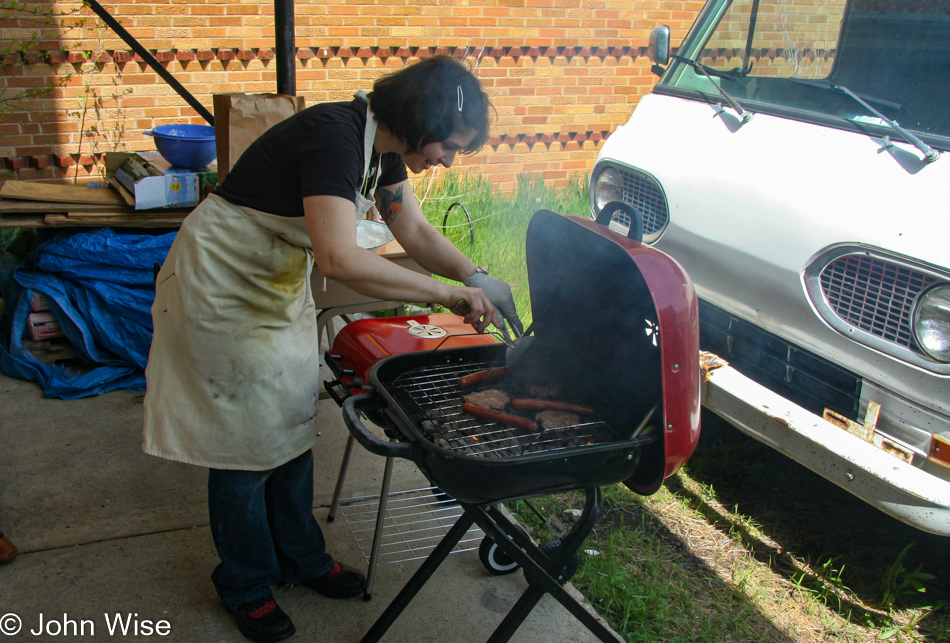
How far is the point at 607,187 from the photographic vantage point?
11.4ft

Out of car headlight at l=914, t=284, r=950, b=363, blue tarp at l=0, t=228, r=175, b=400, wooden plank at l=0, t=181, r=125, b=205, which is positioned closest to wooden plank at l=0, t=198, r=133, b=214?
wooden plank at l=0, t=181, r=125, b=205

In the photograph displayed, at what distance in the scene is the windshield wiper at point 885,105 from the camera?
2449 mm

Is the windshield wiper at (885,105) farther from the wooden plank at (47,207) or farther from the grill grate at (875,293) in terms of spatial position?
the wooden plank at (47,207)

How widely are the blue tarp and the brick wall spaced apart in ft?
6.34

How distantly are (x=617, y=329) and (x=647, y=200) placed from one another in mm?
1498

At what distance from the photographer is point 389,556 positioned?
2754 millimetres

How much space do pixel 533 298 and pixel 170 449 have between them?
Result: 46.3 inches

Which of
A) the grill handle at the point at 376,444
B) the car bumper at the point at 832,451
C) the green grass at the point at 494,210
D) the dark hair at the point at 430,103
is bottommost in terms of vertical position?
the green grass at the point at 494,210

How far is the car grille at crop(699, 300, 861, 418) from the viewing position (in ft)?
8.37

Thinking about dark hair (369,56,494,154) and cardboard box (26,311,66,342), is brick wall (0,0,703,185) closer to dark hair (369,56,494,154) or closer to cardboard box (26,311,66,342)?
cardboard box (26,311,66,342)

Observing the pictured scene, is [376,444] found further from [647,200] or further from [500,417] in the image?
[647,200]

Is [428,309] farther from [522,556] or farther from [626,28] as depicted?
[626,28]

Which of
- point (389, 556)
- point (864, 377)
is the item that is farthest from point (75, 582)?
point (864, 377)

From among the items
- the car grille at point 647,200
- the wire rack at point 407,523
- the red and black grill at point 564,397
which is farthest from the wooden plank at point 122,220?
the car grille at point 647,200
